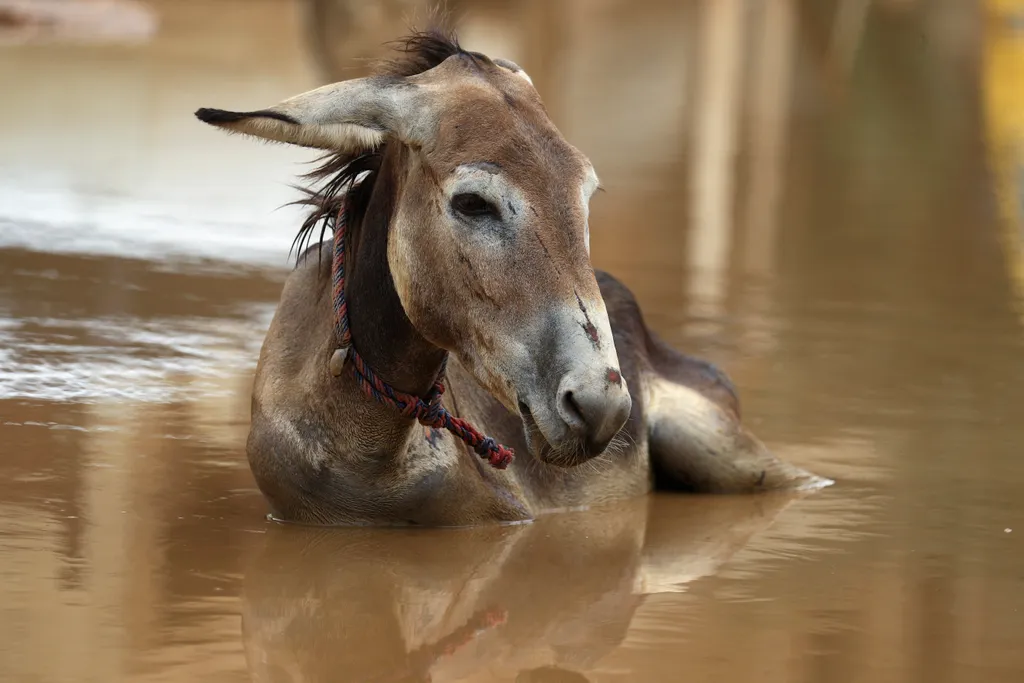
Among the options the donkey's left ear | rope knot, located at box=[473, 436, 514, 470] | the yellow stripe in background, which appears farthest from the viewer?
the yellow stripe in background

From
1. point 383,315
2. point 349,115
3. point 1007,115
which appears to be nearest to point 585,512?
point 383,315

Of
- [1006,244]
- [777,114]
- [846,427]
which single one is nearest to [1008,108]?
[777,114]

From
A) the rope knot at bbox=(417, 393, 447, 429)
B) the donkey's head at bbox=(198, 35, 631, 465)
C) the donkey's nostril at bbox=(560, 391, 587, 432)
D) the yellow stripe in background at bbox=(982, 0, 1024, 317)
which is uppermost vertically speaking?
the donkey's head at bbox=(198, 35, 631, 465)

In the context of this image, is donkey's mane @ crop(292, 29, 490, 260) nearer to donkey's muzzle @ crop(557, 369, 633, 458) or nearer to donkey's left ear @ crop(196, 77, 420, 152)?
donkey's left ear @ crop(196, 77, 420, 152)

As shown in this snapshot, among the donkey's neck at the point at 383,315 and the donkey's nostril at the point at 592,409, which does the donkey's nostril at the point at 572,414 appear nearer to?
the donkey's nostril at the point at 592,409

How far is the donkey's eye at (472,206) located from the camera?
4141 millimetres

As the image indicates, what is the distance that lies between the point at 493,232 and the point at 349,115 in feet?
1.91

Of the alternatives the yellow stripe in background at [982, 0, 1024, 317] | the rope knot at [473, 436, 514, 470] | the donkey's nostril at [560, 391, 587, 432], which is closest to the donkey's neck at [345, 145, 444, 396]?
the rope knot at [473, 436, 514, 470]

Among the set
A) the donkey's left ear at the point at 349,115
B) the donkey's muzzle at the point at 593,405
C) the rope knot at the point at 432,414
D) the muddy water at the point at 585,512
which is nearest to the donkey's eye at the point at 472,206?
the donkey's left ear at the point at 349,115

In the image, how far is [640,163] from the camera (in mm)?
15078

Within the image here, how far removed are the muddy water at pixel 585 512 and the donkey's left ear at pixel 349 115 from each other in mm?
1232

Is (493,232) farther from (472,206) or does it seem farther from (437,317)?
(437,317)

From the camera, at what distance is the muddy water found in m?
4.06

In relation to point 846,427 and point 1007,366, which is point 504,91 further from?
point 1007,366
